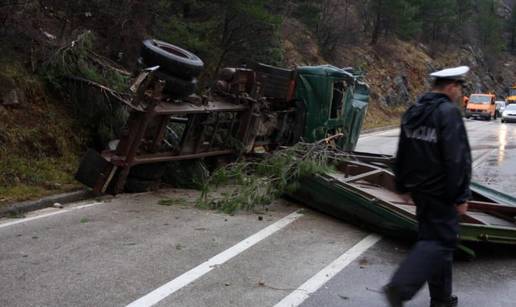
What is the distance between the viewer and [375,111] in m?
35.4

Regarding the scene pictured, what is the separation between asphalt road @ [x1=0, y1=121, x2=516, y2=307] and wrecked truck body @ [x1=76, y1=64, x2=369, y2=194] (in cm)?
66

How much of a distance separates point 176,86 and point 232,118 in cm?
160

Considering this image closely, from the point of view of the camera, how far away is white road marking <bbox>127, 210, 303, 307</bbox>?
474 cm

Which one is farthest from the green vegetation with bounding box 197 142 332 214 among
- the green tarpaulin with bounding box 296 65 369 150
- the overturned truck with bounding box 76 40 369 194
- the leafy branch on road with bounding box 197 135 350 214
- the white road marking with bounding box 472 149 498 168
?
the white road marking with bounding box 472 149 498 168

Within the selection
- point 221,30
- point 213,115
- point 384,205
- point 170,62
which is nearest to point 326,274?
point 384,205

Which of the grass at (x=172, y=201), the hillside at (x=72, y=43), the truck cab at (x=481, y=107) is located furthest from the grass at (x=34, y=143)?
the truck cab at (x=481, y=107)

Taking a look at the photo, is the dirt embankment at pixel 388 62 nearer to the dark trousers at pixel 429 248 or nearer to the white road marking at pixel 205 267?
the white road marking at pixel 205 267

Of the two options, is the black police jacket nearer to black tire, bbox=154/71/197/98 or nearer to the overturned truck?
the overturned truck

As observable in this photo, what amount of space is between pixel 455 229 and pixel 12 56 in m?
8.38

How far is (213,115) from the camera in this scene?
943cm

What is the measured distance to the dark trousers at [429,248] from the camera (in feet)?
13.3

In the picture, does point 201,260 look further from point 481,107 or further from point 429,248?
point 481,107

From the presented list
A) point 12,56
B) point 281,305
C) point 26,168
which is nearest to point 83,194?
point 26,168

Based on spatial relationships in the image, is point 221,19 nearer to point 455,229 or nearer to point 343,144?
point 343,144
